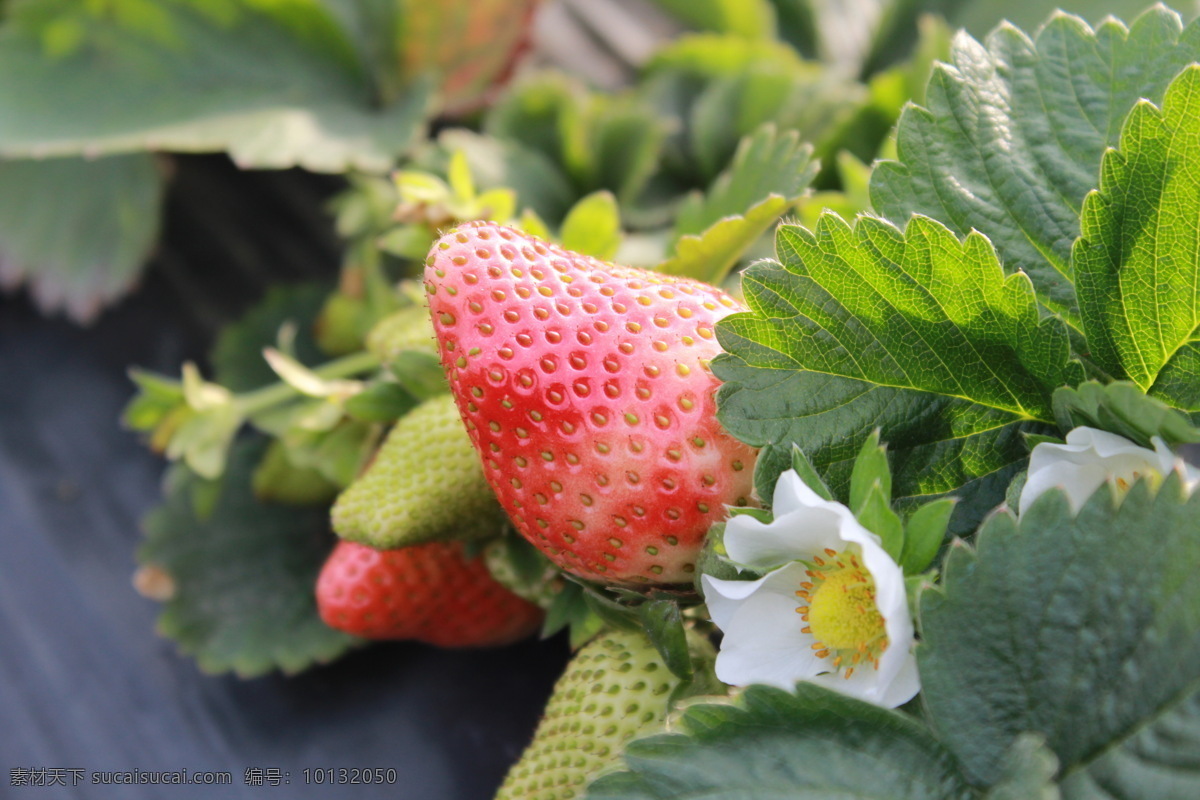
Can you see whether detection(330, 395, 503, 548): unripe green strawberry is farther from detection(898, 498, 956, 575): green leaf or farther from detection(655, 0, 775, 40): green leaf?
detection(655, 0, 775, 40): green leaf

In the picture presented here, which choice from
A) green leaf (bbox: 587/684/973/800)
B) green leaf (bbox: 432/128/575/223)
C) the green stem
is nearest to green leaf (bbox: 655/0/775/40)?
green leaf (bbox: 432/128/575/223)

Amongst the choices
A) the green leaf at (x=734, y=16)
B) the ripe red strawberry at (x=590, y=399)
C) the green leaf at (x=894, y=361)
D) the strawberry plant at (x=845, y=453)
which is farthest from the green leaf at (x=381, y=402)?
the green leaf at (x=734, y=16)

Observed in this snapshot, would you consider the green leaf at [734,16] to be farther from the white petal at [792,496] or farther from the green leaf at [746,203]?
the white petal at [792,496]

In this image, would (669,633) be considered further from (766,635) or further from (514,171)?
(514,171)

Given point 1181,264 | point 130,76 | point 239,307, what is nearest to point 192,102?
point 130,76

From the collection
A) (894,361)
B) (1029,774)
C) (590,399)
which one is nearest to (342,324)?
(590,399)

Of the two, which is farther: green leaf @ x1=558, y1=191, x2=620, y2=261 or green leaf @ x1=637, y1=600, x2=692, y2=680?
green leaf @ x1=558, y1=191, x2=620, y2=261

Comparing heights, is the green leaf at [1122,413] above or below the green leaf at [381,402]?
above
